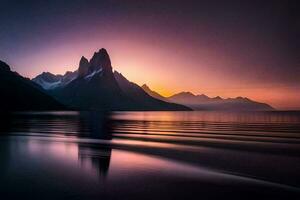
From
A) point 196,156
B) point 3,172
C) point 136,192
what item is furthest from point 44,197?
point 196,156

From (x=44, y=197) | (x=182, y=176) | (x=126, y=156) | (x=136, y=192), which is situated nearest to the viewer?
(x=44, y=197)

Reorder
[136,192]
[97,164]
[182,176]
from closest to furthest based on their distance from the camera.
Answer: [136,192] → [182,176] → [97,164]

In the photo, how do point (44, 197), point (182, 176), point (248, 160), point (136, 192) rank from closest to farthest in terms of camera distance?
1. point (44, 197)
2. point (136, 192)
3. point (182, 176)
4. point (248, 160)

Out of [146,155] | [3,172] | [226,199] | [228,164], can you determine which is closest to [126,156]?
[146,155]

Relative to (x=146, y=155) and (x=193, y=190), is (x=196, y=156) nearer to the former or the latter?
(x=146, y=155)

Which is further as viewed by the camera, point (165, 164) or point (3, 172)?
point (165, 164)

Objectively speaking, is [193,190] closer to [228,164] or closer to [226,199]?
[226,199]

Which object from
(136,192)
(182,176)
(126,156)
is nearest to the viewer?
(136,192)

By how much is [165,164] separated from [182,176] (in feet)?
18.8

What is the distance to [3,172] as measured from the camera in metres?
24.7

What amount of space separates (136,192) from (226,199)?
18.3 feet

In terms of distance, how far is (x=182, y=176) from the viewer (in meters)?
24.6

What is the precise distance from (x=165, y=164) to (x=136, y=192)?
11.2 meters

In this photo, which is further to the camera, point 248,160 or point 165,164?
point 248,160
